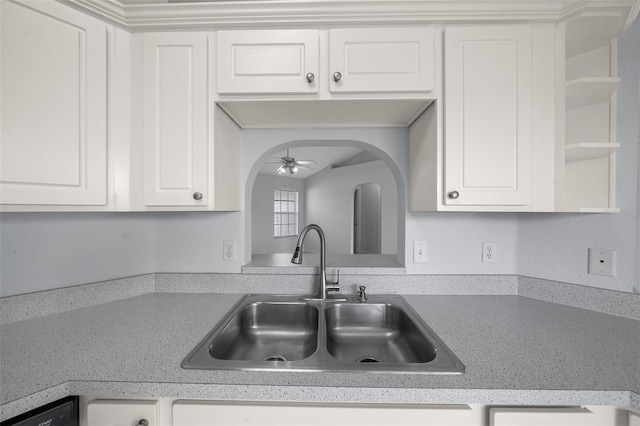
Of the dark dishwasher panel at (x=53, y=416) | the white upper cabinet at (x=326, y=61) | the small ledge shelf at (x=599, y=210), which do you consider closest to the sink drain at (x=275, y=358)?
the dark dishwasher panel at (x=53, y=416)

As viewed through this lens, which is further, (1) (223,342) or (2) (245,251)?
(2) (245,251)

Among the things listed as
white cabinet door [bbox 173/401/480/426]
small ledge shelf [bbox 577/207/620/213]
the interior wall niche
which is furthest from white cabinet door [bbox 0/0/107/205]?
the interior wall niche

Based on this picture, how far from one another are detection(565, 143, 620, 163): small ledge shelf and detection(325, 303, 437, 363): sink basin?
970 mm

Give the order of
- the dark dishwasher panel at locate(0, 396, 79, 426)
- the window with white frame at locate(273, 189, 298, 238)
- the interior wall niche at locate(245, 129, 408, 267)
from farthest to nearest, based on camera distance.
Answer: the window with white frame at locate(273, 189, 298, 238)
the interior wall niche at locate(245, 129, 408, 267)
the dark dishwasher panel at locate(0, 396, 79, 426)

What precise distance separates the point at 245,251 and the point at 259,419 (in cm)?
93

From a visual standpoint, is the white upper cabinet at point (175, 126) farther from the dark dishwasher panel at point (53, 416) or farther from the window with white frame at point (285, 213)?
the window with white frame at point (285, 213)

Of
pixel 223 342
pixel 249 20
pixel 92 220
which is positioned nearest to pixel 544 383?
pixel 223 342

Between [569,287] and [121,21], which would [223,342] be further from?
[569,287]

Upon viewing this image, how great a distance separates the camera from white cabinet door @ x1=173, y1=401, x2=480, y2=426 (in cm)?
75

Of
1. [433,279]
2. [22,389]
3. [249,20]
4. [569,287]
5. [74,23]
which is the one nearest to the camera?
[22,389]

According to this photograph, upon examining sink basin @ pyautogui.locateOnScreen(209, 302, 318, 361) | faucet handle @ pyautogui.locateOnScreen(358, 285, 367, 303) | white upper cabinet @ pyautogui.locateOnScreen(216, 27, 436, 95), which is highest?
white upper cabinet @ pyautogui.locateOnScreen(216, 27, 436, 95)

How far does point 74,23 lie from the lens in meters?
1.03

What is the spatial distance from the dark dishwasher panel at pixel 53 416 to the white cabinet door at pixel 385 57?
1377 mm

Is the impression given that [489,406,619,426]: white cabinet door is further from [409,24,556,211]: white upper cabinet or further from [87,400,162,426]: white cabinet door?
[87,400,162,426]: white cabinet door
